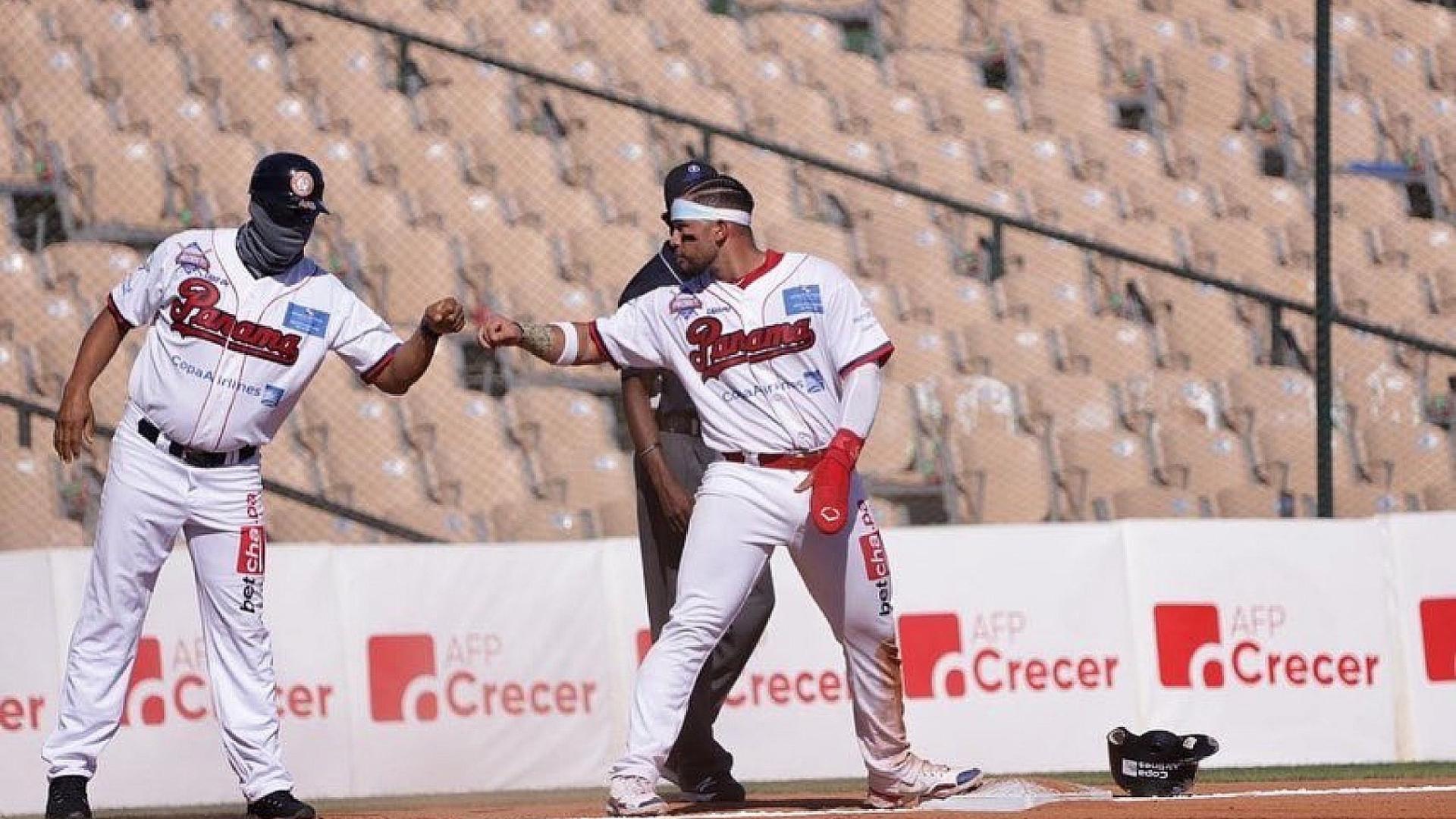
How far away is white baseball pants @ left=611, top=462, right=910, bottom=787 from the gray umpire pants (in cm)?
85

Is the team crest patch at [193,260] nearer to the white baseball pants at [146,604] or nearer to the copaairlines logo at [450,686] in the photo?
the white baseball pants at [146,604]

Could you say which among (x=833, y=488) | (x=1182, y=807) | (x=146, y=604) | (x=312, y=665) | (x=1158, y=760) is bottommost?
(x=1182, y=807)

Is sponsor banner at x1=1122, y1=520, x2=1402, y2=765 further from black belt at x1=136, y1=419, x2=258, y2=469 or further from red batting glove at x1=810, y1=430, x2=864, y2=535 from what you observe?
black belt at x1=136, y1=419, x2=258, y2=469

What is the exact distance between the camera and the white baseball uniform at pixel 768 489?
7.19m

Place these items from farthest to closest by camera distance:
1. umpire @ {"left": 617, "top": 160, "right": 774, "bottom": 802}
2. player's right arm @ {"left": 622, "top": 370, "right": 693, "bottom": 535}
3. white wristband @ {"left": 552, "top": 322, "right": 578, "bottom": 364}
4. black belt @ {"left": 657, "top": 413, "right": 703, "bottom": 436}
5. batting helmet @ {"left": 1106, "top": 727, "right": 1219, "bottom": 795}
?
black belt @ {"left": 657, "top": 413, "right": 703, "bottom": 436}
umpire @ {"left": 617, "top": 160, "right": 774, "bottom": 802}
batting helmet @ {"left": 1106, "top": 727, "right": 1219, "bottom": 795}
player's right arm @ {"left": 622, "top": 370, "right": 693, "bottom": 535}
white wristband @ {"left": 552, "top": 322, "right": 578, "bottom": 364}

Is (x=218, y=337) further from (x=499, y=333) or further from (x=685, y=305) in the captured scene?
(x=685, y=305)

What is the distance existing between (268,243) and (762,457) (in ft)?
5.55

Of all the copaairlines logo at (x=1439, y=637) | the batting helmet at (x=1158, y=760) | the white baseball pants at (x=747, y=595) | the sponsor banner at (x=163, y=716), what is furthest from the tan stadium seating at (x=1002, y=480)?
the white baseball pants at (x=747, y=595)

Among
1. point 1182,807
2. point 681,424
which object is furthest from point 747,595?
point 1182,807

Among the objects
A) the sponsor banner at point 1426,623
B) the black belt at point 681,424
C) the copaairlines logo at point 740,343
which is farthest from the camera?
the sponsor banner at point 1426,623

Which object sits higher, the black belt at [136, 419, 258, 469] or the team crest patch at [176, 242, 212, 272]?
the team crest patch at [176, 242, 212, 272]

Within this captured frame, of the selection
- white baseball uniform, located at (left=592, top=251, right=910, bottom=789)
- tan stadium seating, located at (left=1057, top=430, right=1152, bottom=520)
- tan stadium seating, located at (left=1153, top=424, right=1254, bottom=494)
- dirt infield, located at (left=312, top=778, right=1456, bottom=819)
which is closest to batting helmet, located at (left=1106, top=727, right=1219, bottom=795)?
dirt infield, located at (left=312, top=778, right=1456, bottom=819)

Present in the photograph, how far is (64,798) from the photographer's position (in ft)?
24.1

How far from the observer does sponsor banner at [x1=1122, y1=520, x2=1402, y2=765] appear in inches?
424
